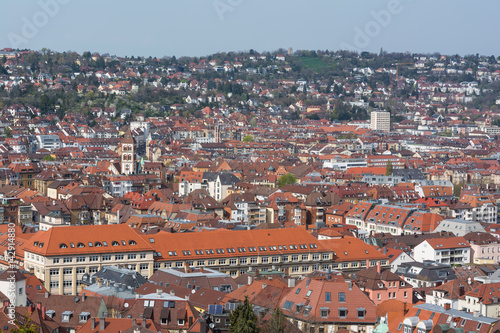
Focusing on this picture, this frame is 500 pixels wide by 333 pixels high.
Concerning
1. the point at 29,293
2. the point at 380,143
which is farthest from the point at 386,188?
the point at 380,143

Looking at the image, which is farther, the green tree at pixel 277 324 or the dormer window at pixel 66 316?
the dormer window at pixel 66 316

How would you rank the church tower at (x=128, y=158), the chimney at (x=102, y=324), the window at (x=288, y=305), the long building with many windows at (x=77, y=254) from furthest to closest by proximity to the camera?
1. the church tower at (x=128, y=158)
2. the long building with many windows at (x=77, y=254)
3. the window at (x=288, y=305)
4. the chimney at (x=102, y=324)

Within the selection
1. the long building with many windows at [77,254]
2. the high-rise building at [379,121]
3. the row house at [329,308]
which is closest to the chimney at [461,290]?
the row house at [329,308]

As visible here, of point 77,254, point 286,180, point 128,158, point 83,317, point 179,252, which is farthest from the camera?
point 128,158

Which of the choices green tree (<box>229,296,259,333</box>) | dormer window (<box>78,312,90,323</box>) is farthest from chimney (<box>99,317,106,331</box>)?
green tree (<box>229,296,259,333</box>)

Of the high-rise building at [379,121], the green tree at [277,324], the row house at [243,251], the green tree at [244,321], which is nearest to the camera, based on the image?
the green tree at [244,321]

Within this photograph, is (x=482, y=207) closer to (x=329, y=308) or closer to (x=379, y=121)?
(x=329, y=308)

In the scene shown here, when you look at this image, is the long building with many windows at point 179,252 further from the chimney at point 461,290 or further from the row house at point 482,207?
the row house at point 482,207

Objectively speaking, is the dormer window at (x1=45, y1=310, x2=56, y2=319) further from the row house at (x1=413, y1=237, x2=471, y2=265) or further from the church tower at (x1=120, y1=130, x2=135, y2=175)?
the church tower at (x1=120, y1=130, x2=135, y2=175)

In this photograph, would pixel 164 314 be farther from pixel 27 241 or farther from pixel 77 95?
pixel 77 95

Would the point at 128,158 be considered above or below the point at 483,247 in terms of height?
above

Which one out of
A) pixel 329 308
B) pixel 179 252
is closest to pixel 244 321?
pixel 329 308
